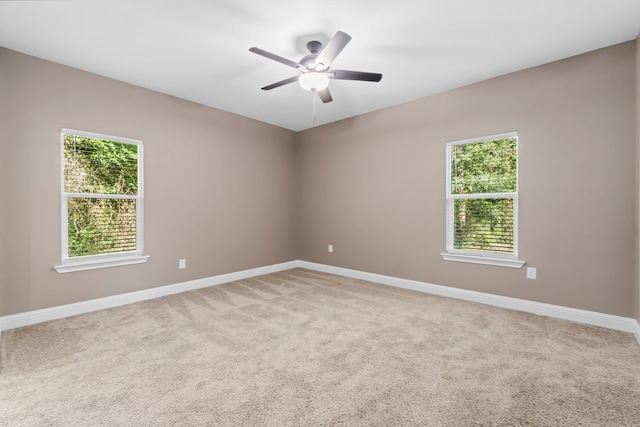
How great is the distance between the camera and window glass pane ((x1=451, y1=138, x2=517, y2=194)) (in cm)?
353

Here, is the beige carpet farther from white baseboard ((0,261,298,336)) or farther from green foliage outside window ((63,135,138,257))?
green foliage outside window ((63,135,138,257))

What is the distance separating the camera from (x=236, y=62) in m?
3.19

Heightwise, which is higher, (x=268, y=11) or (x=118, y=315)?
(x=268, y=11)

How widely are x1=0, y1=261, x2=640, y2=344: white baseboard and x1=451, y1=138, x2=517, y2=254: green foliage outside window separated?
579 millimetres

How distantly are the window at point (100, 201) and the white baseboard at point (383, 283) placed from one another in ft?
1.35

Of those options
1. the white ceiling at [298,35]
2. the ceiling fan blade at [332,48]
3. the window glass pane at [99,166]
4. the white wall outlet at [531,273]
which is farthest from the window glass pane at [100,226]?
the white wall outlet at [531,273]

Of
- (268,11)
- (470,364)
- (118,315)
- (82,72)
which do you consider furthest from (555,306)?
(82,72)

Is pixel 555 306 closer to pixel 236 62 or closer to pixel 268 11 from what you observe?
pixel 268 11

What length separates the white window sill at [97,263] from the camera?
10.6ft

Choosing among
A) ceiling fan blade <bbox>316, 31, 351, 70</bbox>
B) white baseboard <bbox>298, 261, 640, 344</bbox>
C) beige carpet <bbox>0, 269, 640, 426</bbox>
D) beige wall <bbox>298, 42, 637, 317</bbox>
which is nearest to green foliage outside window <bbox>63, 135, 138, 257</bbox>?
beige carpet <bbox>0, 269, 640, 426</bbox>

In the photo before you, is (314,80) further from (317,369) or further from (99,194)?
(99,194)

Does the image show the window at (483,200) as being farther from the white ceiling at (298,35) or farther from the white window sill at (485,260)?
the white ceiling at (298,35)

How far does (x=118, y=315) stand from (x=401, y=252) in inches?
138

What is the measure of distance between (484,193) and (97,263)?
449 cm
